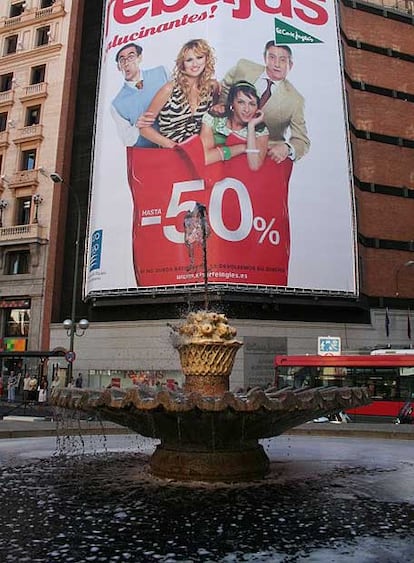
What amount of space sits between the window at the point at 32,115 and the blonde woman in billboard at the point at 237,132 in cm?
1588

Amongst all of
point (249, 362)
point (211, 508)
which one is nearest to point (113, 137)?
point (249, 362)

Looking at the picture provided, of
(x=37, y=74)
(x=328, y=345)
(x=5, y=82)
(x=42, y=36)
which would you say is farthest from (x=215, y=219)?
(x=5, y=82)

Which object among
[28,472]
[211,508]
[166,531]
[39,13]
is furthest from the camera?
[39,13]

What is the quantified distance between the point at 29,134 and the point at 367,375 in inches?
1131

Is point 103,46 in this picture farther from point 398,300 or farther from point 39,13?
point 398,300

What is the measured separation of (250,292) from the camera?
27109mm

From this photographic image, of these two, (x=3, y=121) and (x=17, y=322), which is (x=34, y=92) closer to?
(x=3, y=121)

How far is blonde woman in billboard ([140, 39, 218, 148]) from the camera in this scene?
95.0 feet

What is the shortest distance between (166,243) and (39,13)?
23.9 meters

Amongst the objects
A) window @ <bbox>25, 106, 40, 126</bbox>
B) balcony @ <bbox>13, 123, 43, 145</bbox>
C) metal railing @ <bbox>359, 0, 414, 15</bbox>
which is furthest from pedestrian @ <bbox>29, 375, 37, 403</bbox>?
metal railing @ <bbox>359, 0, 414, 15</bbox>

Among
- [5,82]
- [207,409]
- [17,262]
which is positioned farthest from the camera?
[5,82]

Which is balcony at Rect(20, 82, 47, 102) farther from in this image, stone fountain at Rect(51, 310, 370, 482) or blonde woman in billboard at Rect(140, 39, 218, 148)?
stone fountain at Rect(51, 310, 370, 482)

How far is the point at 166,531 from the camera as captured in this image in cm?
432

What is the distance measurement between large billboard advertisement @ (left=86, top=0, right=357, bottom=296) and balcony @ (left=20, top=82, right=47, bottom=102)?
7.58 m
